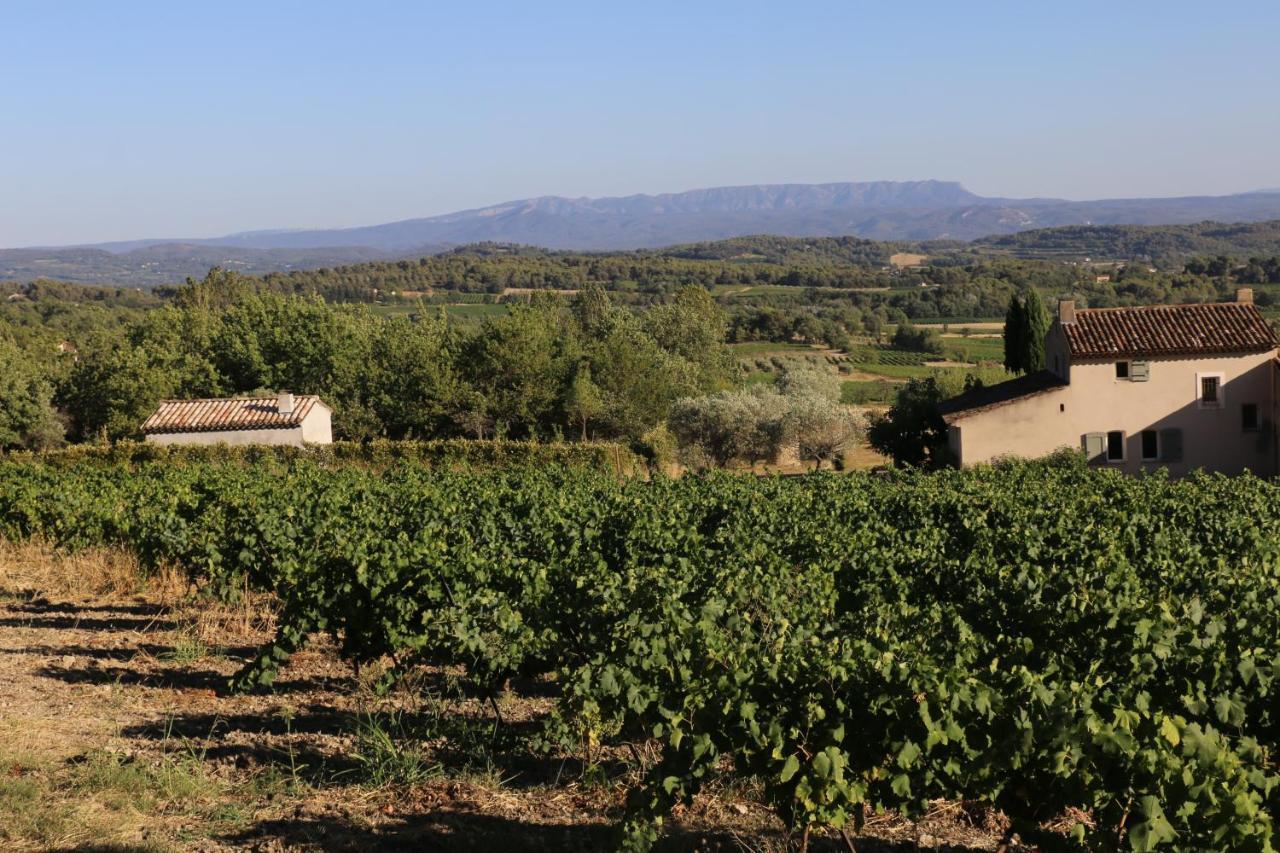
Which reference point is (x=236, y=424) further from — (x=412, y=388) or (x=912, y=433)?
(x=912, y=433)

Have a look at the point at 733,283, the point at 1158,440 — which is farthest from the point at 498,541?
the point at 733,283

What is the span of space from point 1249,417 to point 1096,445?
15.7ft

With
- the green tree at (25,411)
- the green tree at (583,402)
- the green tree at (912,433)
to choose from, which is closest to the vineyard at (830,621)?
the green tree at (912,433)

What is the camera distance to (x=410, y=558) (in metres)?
10.8

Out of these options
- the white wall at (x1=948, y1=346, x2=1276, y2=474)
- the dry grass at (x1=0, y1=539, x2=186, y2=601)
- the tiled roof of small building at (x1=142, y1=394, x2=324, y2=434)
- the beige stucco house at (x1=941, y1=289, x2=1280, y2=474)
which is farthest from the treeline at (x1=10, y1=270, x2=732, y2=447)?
the dry grass at (x1=0, y1=539, x2=186, y2=601)

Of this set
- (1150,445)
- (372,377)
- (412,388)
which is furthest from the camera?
(372,377)

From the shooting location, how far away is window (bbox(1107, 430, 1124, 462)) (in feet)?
120

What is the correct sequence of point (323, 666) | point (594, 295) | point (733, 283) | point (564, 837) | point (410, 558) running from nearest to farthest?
point (564, 837) → point (410, 558) → point (323, 666) → point (594, 295) → point (733, 283)

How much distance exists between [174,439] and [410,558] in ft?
107

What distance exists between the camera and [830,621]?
9570 millimetres

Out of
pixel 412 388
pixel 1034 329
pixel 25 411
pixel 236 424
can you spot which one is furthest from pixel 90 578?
pixel 1034 329

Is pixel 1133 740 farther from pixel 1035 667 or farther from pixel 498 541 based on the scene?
pixel 498 541

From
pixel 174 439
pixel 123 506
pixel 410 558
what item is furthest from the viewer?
pixel 174 439

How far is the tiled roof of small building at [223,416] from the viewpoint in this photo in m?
40.4
